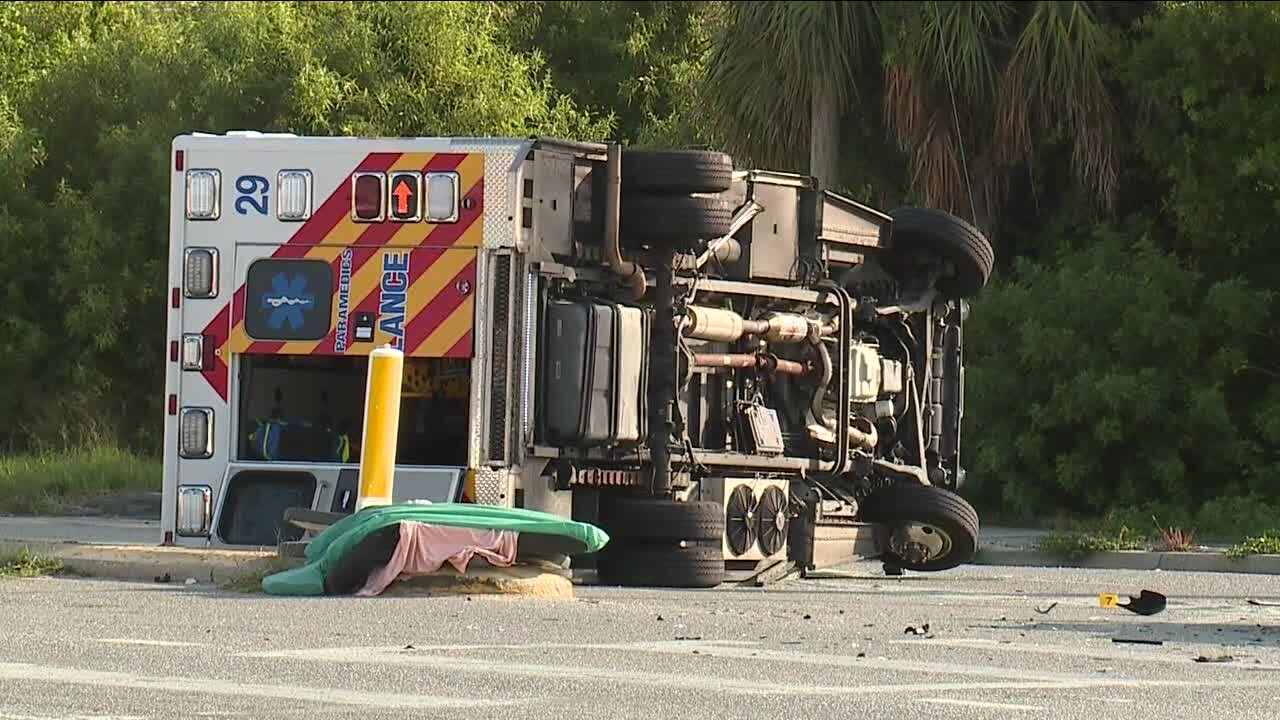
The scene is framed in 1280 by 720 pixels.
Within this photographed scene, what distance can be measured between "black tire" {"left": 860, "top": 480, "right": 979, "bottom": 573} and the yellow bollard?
158 inches

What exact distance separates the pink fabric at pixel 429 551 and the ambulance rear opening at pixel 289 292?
3.95 feet

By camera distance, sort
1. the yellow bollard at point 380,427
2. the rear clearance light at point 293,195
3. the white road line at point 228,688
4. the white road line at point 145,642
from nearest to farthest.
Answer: the white road line at point 228,688
the white road line at point 145,642
the yellow bollard at point 380,427
the rear clearance light at point 293,195

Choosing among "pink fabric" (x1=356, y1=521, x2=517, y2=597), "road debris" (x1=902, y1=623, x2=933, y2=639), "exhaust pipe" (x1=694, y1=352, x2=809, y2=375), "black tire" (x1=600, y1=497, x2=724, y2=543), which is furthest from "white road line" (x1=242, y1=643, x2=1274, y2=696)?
"exhaust pipe" (x1=694, y1=352, x2=809, y2=375)

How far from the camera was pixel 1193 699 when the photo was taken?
9.00 metres

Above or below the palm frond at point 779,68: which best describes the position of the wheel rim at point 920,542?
below

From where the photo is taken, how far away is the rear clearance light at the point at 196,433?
14.7m

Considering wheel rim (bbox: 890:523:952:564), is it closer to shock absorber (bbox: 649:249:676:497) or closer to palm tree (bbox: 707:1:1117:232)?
shock absorber (bbox: 649:249:676:497)

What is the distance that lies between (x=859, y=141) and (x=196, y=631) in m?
16.8

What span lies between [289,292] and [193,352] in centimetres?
66

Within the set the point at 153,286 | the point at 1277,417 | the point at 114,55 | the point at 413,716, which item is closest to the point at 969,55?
the point at 1277,417

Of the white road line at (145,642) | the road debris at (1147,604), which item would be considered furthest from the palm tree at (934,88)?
the white road line at (145,642)

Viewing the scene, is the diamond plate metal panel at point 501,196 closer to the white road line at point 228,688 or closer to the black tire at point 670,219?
the black tire at point 670,219

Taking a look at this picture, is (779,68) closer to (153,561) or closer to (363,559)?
(153,561)

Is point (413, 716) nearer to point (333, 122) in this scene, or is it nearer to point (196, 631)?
point (196, 631)
